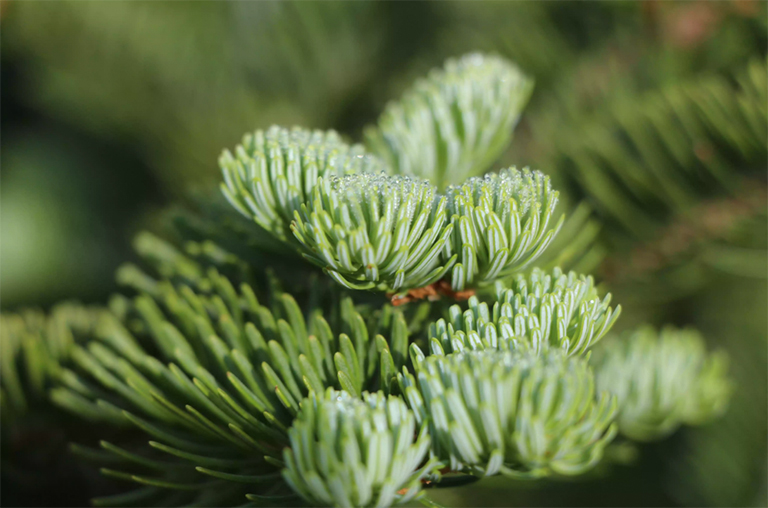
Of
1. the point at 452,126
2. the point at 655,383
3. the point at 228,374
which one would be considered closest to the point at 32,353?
the point at 228,374

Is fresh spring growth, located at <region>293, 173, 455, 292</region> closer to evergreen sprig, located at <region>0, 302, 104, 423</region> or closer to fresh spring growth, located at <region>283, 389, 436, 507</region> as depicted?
fresh spring growth, located at <region>283, 389, 436, 507</region>

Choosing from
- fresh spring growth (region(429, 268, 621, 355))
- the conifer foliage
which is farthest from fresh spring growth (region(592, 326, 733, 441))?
fresh spring growth (region(429, 268, 621, 355))

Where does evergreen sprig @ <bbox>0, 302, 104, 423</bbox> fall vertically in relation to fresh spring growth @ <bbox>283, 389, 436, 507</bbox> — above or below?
above

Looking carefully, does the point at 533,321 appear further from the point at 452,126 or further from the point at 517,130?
the point at 517,130

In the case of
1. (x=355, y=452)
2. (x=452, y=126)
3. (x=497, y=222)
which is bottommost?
(x=355, y=452)

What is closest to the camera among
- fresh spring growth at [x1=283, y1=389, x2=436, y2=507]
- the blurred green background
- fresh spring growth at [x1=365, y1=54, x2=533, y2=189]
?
fresh spring growth at [x1=283, y1=389, x2=436, y2=507]

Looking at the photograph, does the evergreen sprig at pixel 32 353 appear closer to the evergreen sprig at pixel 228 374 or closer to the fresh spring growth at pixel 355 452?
the evergreen sprig at pixel 228 374

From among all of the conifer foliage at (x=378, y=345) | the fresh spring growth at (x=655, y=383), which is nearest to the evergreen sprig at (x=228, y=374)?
the conifer foliage at (x=378, y=345)
